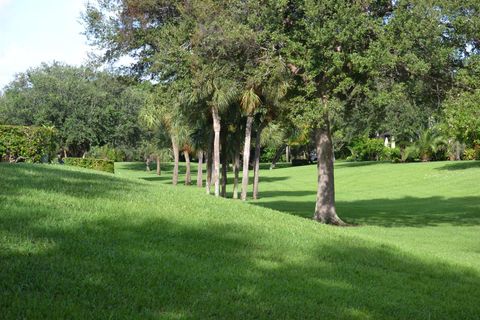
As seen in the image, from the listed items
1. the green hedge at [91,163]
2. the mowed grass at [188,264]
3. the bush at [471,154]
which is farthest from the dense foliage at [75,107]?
the mowed grass at [188,264]

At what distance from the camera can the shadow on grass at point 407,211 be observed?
26.7 metres

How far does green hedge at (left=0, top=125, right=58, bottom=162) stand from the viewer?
2559 centimetres

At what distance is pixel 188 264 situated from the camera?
8016 mm

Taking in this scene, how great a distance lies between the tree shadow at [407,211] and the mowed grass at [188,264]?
12.0 m

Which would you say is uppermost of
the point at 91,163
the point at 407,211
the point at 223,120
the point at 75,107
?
the point at 75,107

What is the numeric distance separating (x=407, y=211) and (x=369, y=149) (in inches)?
1713

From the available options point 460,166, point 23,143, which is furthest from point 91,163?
point 460,166

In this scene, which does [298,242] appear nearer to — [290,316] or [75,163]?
[290,316]

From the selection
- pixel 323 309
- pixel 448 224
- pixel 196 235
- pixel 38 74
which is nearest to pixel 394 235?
pixel 448 224

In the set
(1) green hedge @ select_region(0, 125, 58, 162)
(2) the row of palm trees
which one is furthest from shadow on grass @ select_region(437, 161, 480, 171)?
(1) green hedge @ select_region(0, 125, 58, 162)

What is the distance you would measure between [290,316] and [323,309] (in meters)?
0.59

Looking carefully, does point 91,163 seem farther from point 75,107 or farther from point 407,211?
point 75,107

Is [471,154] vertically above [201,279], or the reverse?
[471,154]

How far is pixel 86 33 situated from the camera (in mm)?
30578
